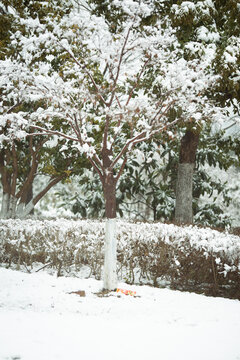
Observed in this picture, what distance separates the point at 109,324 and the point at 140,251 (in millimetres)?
2371

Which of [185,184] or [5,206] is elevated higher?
[185,184]

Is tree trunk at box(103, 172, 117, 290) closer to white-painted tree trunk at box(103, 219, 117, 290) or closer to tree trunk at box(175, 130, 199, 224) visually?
white-painted tree trunk at box(103, 219, 117, 290)

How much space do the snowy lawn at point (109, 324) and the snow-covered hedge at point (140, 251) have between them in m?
0.63

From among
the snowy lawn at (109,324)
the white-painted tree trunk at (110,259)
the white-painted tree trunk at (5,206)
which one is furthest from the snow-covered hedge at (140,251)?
the white-painted tree trunk at (5,206)

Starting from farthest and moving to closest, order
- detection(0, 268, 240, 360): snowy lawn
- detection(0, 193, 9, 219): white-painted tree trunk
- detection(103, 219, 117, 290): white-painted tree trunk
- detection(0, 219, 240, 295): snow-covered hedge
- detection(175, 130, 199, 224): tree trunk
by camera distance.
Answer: detection(0, 193, 9, 219): white-painted tree trunk, detection(175, 130, 199, 224): tree trunk, detection(0, 219, 240, 295): snow-covered hedge, detection(103, 219, 117, 290): white-painted tree trunk, detection(0, 268, 240, 360): snowy lawn

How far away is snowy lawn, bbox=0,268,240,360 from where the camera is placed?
3229mm

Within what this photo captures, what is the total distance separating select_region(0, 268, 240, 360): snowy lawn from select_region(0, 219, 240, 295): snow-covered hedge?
2.08 feet

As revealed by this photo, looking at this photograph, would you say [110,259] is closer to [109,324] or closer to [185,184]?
[109,324]

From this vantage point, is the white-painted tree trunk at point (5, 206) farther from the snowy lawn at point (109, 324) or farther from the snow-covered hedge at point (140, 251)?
the snowy lawn at point (109, 324)

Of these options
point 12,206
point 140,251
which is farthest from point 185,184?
point 12,206

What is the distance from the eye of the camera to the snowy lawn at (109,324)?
3.23 m

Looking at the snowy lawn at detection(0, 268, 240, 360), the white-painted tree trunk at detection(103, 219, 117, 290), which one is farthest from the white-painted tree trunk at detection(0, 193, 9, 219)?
the white-painted tree trunk at detection(103, 219, 117, 290)

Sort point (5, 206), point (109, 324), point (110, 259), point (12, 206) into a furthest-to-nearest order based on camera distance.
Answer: point (5, 206) < point (12, 206) < point (110, 259) < point (109, 324)

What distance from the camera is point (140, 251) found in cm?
626
